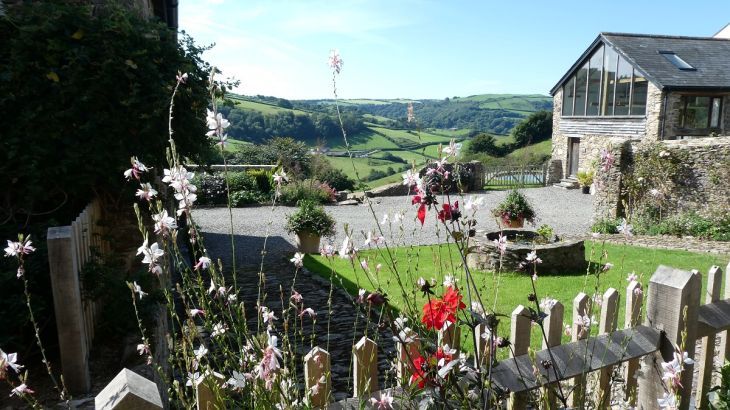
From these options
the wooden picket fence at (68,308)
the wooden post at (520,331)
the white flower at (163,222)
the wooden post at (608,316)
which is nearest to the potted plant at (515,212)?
the wooden post at (608,316)

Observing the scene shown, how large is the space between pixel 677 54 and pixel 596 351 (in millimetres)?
25646

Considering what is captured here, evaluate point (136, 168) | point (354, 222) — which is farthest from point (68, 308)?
point (354, 222)

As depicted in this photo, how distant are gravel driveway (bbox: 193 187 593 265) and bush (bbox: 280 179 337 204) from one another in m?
0.41

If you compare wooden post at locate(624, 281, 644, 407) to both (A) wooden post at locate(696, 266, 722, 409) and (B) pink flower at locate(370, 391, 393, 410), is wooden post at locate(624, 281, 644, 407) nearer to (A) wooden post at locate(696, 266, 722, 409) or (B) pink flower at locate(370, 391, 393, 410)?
(A) wooden post at locate(696, 266, 722, 409)

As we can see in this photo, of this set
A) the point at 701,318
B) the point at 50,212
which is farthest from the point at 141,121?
the point at 701,318

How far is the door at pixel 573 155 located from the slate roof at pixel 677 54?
328cm

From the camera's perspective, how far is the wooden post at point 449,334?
5.96 ft

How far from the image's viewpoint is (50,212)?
417 centimetres

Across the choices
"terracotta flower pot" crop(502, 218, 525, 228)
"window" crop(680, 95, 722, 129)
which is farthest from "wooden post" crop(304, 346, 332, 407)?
"window" crop(680, 95, 722, 129)

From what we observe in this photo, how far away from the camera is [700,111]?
22.0m

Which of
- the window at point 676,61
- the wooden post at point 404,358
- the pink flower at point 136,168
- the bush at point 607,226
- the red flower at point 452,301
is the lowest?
the bush at point 607,226

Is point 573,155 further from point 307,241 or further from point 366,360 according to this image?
point 366,360

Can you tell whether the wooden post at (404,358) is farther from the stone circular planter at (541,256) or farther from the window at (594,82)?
the window at (594,82)

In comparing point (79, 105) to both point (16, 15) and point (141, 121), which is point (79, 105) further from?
point (16, 15)
